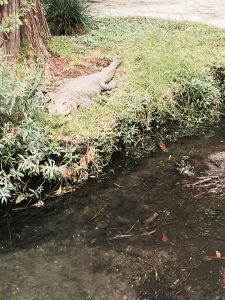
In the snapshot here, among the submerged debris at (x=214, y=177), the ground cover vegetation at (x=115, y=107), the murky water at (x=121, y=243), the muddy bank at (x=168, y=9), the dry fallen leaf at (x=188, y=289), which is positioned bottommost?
the dry fallen leaf at (x=188, y=289)

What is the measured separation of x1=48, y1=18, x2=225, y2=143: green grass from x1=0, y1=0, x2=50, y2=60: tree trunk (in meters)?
0.68

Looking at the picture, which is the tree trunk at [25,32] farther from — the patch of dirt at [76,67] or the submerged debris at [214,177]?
the submerged debris at [214,177]

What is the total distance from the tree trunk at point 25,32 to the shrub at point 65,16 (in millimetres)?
1361

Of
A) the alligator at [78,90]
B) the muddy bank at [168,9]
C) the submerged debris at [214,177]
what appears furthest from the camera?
the muddy bank at [168,9]

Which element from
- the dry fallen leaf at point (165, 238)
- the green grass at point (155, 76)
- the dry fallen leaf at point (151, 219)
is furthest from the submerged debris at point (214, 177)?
the green grass at point (155, 76)

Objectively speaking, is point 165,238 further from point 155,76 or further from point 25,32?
point 25,32

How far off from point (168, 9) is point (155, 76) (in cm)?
484

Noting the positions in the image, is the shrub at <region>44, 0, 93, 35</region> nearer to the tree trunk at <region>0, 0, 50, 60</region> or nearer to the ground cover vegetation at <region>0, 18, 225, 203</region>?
the ground cover vegetation at <region>0, 18, 225, 203</region>

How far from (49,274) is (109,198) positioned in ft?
4.35

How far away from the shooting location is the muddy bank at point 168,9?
10.4 metres

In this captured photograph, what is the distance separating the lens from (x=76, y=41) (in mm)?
8820

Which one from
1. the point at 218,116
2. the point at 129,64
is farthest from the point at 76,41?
the point at 218,116

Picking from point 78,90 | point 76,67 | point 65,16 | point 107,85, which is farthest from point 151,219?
point 65,16

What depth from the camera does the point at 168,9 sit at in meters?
11.3
